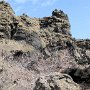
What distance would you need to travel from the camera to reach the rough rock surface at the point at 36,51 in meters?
21.1

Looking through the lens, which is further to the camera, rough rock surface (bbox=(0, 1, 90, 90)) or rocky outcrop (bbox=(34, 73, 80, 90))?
rough rock surface (bbox=(0, 1, 90, 90))

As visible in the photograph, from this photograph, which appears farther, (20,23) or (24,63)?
(20,23)

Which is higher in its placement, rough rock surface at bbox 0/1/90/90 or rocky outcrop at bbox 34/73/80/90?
rough rock surface at bbox 0/1/90/90

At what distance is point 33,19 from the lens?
38.0m

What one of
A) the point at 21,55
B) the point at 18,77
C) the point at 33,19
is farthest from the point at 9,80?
the point at 33,19

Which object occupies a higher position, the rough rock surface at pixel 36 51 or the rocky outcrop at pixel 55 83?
the rough rock surface at pixel 36 51

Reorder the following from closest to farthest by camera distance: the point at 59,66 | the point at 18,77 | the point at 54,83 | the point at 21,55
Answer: the point at 54,83, the point at 18,77, the point at 59,66, the point at 21,55

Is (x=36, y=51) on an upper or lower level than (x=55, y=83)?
upper

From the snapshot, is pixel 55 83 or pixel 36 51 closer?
pixel 55 83

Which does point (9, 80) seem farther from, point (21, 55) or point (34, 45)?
point (34, 45)

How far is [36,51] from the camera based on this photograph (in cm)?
3128

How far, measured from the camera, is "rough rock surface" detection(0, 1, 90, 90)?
21123mm

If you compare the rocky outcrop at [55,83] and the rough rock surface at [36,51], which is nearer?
the rocky outcrop at [55,83]

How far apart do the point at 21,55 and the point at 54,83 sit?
51.2 feet
